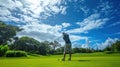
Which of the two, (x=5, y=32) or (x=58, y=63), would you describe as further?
(x=5, y=32)

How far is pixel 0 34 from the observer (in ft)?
192

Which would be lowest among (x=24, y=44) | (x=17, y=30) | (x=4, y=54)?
(x=4, y=54)

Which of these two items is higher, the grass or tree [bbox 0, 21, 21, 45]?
tree [bbox 0, 21, 21, 45]

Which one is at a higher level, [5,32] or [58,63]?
[5,32]

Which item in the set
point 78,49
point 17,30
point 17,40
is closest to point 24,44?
point 17,40

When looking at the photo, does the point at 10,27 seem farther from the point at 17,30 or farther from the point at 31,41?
the point at 31,41

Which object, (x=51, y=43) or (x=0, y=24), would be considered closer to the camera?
(x=0, y=24)

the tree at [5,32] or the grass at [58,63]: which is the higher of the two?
the tree at [5,32]

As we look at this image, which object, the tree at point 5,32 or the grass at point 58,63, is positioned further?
the tree at point 5,32

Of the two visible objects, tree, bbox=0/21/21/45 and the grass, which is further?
tree, bbox=0/21/21/45

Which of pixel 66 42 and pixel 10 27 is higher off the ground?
pixel 10 27

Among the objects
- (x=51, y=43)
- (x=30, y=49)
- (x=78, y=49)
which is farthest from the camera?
(x=51, y=43)

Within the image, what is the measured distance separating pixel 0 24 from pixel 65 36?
50.9 meters

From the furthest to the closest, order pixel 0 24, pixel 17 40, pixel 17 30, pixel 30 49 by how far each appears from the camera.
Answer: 1. pixel 30 49
2. pixel 17 40
3. pixel 17 30
4. pixel 0 24
